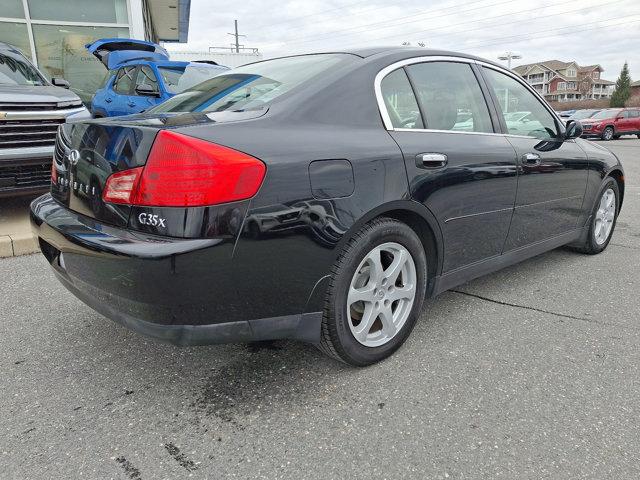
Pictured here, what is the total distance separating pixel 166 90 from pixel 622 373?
7.29m

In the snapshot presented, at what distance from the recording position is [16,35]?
418 inches

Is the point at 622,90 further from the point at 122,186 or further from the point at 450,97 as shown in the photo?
the point at 122,186

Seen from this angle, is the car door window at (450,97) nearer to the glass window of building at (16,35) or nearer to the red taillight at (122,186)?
the red taillight at (122,186)

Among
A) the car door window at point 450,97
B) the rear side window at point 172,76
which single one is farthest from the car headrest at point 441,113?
the rear side window at point 172,76

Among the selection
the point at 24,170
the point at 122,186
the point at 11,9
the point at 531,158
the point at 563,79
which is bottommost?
the point at 563,79

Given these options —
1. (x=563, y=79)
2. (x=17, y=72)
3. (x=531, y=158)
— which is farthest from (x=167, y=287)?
(x=563, y=79)

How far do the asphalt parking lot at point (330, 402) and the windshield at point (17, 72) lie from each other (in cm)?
374

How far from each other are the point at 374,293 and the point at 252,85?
4.00 feet

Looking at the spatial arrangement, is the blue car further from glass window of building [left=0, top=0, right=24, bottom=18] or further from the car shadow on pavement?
the car shadow on pavement

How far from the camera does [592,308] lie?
3119mm

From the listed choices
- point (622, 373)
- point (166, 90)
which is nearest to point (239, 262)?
point (622, 373)

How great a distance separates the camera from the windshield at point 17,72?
5527 millimetres

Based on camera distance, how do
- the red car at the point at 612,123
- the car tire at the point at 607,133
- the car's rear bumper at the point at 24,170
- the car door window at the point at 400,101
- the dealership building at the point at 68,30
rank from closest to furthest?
1. the car door window at the point at 400,101
2. the car's rear bumper at the point at 24,170
3. the dealership building at the point at 68,30
4. the red car at the point at 612,123
5. the car tire at the point at 607,133

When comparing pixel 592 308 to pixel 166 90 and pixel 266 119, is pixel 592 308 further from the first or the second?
pixel 166 90
